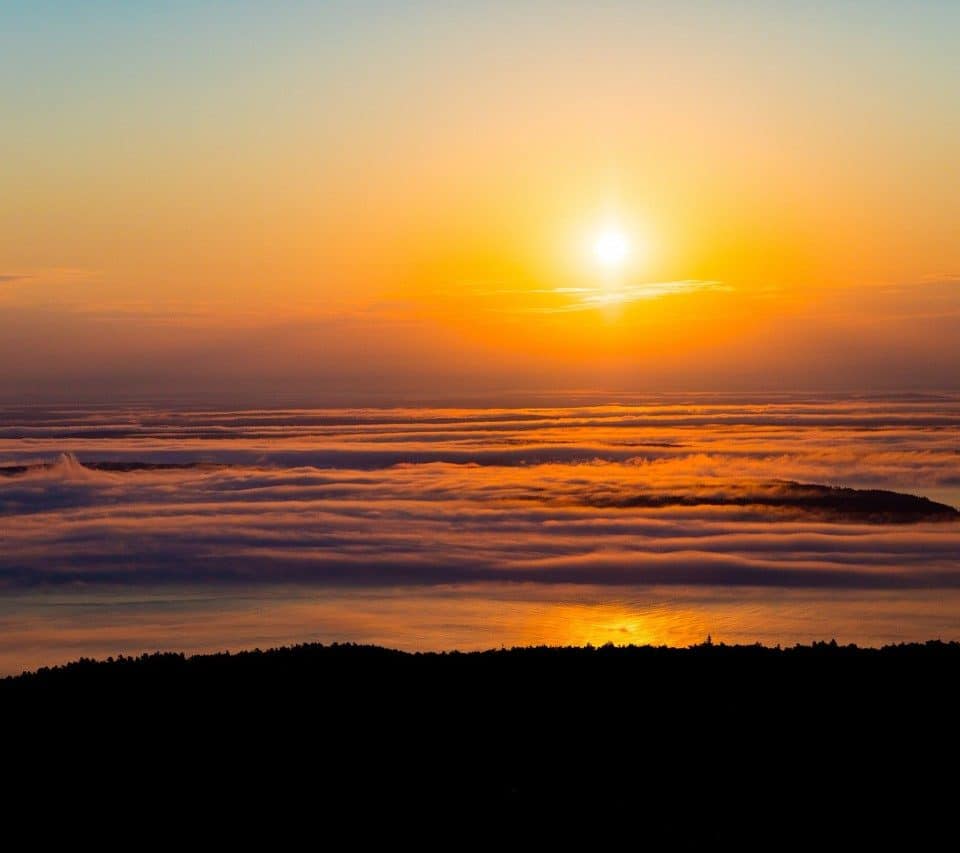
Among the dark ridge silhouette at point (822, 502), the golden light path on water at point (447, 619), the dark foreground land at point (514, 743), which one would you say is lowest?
the dark foreground land at point (514, 743)

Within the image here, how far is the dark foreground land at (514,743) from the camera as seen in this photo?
27.1 feet

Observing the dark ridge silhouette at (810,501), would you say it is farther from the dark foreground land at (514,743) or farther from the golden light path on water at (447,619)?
the dark foreground land at (514,743)

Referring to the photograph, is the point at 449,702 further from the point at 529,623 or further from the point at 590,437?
the point at 590,437

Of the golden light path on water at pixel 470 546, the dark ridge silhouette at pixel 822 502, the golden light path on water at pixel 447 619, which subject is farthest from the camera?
the dark ridge silhouette at pixel 822 502

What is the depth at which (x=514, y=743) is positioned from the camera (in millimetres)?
9406

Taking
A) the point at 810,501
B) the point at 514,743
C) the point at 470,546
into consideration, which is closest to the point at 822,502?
the point at 810,501

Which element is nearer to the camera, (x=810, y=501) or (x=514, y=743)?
(x=514, y=743)

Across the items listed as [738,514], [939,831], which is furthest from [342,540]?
[939,831]

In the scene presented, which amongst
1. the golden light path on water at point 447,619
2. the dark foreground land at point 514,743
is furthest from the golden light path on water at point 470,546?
the dark foreground land at point 514,743

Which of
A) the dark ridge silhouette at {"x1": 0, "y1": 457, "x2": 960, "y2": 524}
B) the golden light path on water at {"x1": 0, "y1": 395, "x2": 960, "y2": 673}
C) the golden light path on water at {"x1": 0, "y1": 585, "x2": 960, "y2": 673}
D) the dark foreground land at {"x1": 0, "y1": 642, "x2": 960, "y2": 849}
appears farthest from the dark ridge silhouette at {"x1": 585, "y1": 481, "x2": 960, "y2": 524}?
the dark foreground land at {"x1": 0, "y1": 642, "x2": 960, "y2": 849}

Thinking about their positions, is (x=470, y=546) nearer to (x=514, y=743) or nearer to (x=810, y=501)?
(x=810, y=501)

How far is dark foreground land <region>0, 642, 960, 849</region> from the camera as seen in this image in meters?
8.25

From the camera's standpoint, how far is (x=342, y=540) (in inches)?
1110

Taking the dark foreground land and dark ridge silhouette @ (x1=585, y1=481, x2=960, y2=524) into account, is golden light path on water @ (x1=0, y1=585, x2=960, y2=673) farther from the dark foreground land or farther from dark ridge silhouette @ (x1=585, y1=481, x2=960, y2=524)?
dark ridge silhouette @ (x1=585, y1=481, x2=960, y2=524)
